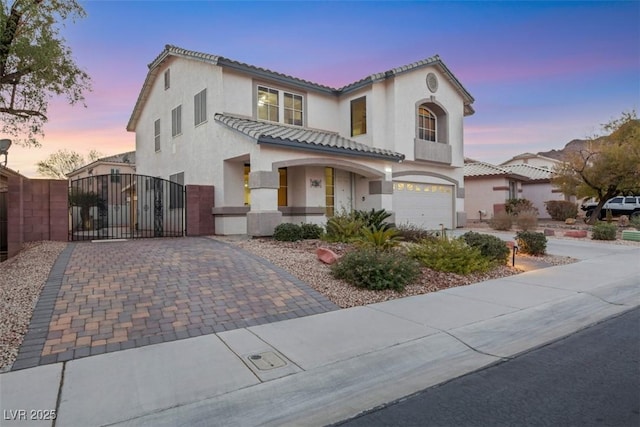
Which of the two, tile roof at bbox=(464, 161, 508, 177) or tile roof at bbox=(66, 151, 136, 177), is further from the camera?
tile roof at bbox=(66, 151, 136, 177)

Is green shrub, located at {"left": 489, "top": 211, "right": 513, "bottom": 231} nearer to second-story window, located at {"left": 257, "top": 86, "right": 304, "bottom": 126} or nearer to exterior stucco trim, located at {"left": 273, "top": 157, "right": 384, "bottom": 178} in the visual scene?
exterior stucco trim, located at {"left": 273, "top": 157, "right": 384, "bottom": 178}

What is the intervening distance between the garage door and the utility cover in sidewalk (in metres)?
14.9

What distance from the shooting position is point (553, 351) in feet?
16.1

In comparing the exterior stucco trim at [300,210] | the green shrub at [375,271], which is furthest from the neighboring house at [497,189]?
the green shrub at [375,271]

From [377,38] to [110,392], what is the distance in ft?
52.0

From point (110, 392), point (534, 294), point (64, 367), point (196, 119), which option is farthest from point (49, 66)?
point (534, 294)

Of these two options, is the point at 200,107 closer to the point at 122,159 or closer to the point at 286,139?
the point at 286,139

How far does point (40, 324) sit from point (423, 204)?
1794cm

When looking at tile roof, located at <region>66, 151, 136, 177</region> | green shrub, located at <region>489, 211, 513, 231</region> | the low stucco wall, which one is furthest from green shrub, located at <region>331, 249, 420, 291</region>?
tile roof, located at <region>66, 151, 136, 177</region>

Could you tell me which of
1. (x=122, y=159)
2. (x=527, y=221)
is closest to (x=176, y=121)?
(x=527, y=221)

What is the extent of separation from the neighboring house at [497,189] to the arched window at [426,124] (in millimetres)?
9018

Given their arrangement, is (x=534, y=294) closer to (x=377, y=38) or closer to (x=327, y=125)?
(x=377, y=38)

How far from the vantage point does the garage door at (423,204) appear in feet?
63.2

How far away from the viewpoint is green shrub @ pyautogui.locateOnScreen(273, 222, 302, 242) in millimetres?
12594
